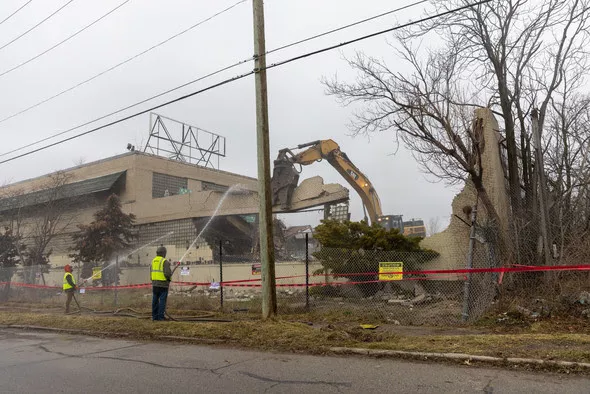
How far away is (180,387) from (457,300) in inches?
352

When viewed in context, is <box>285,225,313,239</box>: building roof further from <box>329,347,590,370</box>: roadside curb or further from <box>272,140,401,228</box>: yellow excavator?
<box>329,347,590,370</box>: roadside curb

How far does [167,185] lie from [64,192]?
7257mm

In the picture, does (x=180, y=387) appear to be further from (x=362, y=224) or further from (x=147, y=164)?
(x=147, y=164)

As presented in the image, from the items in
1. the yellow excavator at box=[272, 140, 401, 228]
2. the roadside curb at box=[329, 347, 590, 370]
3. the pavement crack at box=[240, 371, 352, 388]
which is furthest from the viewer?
the yellow excavator at box=[272, 140, 401, 228]

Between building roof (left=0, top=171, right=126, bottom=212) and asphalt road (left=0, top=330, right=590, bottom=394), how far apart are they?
23503 millimetres

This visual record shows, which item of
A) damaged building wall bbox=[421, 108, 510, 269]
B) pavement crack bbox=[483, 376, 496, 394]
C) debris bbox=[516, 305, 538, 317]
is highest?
damaged building wall bbox=[421, 108, 510, 269]

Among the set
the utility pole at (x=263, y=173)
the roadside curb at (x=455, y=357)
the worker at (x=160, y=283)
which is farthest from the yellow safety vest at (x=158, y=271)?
the roadside curb at (x=455, y=357)

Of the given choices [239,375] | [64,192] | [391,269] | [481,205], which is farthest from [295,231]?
[239,375]

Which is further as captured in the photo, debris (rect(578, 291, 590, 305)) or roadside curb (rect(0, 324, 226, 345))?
debris (rect(578, 291, 590, 305))

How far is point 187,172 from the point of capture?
37.6 meters

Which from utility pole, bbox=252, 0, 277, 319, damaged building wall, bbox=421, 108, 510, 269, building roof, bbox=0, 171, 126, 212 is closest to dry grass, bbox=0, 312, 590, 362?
utility pole, bbox=252, 0, 277, 319

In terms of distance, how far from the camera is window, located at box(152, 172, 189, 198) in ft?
113

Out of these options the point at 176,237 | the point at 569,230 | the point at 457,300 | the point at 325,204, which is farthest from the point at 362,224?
the point at 176,237

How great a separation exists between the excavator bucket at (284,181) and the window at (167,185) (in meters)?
11.7
